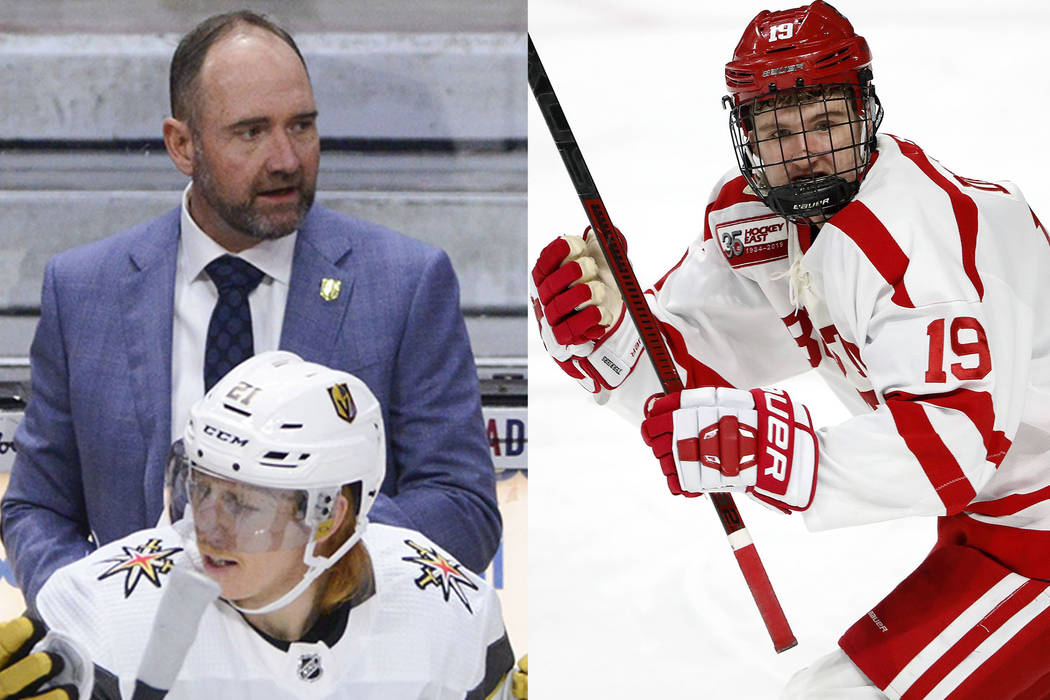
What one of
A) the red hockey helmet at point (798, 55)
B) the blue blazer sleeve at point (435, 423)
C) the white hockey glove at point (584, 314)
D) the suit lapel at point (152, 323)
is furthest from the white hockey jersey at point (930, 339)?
the suit lapel at point (152, 323)

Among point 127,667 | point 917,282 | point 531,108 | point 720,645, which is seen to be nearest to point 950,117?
point 531,108

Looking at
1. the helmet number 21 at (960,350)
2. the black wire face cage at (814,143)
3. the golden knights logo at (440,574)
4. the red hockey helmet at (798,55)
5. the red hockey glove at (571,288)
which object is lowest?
the golden knights logo at (440,574)

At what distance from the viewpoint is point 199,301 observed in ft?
6.75

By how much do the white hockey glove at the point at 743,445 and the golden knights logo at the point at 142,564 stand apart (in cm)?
76

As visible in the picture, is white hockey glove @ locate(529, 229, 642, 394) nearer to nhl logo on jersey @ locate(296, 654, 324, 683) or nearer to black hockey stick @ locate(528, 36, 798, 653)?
black hockey stick @ locate(528, 36, 798, 653)

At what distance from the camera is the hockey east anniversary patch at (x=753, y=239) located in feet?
7.75

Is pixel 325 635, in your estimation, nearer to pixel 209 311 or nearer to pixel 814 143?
pixel 209 311

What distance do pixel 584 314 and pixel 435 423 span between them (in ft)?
1.10

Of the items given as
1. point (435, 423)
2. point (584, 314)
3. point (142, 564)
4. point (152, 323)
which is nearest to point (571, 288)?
point (584, 314)

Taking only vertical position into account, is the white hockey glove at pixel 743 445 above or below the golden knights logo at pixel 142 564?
above

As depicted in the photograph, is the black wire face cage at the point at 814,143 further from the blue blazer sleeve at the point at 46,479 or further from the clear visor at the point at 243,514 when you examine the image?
the blue blazer sleeve at the point at 46,479

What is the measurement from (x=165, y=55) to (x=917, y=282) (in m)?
1.13

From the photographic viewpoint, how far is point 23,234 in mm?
2059

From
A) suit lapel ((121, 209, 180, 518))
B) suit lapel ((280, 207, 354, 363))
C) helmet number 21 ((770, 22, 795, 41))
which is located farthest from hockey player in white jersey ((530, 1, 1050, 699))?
suit lapel ((121, 209, 180, 518))
